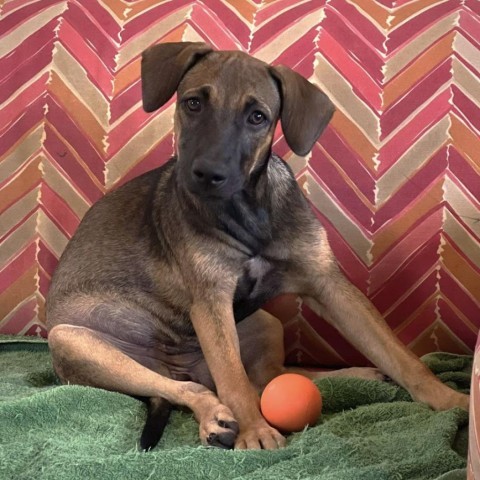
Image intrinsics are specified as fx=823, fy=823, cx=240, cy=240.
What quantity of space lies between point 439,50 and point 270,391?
1.61 m

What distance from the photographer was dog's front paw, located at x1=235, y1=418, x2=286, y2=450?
234 centimetres

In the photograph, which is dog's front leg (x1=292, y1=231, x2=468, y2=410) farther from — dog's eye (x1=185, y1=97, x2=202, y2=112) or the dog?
dog's eye (x1=185, y1=97, x2=202, y2=112)

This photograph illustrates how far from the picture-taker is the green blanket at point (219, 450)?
6.76 feet

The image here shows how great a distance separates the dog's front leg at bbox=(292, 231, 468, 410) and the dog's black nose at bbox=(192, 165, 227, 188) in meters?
0.57

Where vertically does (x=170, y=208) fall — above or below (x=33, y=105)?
below

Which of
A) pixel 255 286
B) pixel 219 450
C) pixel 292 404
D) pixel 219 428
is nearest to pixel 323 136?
pixel 255 286

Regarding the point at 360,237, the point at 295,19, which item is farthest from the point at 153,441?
the point at 295,19

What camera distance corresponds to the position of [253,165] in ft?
8.96

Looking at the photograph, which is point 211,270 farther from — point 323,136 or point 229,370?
point 323,136

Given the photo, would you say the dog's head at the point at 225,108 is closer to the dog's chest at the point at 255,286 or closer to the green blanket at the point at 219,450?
the dog's chest at the point at 255,286

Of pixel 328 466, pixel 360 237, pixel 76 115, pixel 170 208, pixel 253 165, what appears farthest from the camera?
pixel 76 115

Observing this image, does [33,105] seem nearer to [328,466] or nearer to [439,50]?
[439,50]

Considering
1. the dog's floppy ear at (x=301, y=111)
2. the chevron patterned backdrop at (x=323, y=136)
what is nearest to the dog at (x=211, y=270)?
the dog's floppy ear at (x=301, y=111)

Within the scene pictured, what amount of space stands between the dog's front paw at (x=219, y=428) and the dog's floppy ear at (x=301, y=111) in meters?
0.86
